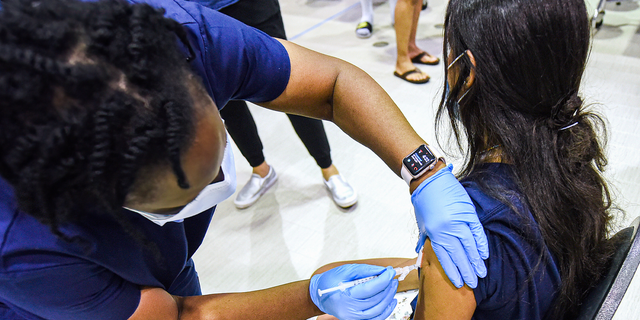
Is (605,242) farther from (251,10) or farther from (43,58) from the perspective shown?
(251,10)

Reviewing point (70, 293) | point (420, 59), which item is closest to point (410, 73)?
point (420, 59)

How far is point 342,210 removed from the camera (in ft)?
6.68

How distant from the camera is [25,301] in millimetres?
712

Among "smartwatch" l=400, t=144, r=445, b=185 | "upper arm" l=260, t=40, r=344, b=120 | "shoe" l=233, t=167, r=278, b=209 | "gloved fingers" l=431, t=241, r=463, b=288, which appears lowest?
"shoe" l=233, t=167, r=278, b=209

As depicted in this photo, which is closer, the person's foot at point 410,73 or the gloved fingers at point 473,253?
the gloved fingers at point 473,253

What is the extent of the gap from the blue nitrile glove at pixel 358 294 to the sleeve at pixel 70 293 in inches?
16.2

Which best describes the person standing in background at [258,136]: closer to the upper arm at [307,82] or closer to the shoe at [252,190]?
the shoe at [252,190]

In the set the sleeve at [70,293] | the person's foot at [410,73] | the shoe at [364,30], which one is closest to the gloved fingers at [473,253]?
the sleeve at [70,293]

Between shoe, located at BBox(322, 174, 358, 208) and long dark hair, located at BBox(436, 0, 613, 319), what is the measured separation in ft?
3.85

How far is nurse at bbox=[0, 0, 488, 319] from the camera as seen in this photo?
1.74 feet

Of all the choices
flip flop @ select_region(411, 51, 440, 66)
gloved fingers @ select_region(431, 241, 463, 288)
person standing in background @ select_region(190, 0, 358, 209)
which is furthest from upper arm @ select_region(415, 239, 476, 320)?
flip flop @ select_region(411, 51, 440, 66)

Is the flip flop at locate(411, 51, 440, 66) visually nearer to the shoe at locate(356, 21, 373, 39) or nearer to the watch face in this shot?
the shoe at locate(356, 21, 373, 39)

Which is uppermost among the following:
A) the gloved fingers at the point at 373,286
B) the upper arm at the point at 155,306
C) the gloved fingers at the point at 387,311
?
the upper arm at the point at 155,306

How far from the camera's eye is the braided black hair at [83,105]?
52 cm
